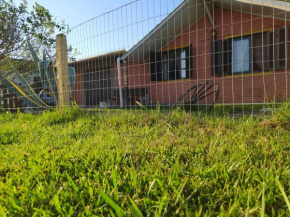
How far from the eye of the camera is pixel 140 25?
340cm

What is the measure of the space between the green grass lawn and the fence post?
1.93m

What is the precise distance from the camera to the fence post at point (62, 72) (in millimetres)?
4105

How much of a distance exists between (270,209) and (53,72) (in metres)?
4.39

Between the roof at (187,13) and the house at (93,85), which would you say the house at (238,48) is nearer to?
the roof at (187,13)

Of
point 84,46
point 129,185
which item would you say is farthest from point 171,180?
point 84,46

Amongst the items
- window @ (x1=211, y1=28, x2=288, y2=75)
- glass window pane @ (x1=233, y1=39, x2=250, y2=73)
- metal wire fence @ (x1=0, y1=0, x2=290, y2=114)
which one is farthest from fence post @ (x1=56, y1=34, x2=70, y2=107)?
glass window pane @ (x1=233, y1=39, x2=250, y2=73)

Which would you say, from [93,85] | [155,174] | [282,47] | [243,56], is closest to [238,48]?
[243,56]

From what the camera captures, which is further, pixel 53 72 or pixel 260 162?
pixel 53 72

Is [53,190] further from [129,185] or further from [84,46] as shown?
[84,46]

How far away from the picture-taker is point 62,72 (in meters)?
4.15

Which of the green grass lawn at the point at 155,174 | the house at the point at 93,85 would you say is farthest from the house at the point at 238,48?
the green grass lawn at the point at 155,174

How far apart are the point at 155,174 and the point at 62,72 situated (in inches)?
137

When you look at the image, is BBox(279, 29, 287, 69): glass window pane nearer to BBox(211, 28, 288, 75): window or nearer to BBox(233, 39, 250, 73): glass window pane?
BBox(211, 28, 288, 75): window

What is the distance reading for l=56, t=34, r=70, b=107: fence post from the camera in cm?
411
